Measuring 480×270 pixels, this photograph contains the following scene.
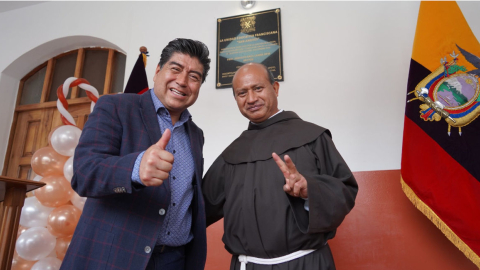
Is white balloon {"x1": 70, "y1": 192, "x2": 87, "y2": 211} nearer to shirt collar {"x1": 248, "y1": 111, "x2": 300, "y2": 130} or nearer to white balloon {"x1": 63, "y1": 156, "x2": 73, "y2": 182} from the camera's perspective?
white balloon {"x1": 63, "y1": 156, "x2": 73, "y2": 182}

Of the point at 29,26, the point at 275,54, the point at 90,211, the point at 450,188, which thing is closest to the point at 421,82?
the point at 450,188

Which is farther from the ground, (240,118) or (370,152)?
(240,118)

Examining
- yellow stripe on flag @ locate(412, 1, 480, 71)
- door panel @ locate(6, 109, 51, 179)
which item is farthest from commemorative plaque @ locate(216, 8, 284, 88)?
door panel @ locate(6, 109, 51, 179)

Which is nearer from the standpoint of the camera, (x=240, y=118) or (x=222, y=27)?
(x=240, y=118)

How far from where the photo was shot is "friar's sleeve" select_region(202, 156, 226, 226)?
1820 millimetres

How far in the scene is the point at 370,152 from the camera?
2.81 metres

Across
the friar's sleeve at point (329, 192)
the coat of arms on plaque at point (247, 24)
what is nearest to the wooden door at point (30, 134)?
the coat of arms on plaque at point (247, 24)

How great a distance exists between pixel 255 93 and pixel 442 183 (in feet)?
4.93

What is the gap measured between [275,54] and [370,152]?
129 cm

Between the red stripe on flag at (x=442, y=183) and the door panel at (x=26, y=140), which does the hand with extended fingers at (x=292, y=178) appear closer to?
the red stripe on flag at (x=442, y=183)

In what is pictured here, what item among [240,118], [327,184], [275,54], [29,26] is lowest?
[327,184]

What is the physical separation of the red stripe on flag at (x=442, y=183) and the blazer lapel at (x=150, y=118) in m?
1.86

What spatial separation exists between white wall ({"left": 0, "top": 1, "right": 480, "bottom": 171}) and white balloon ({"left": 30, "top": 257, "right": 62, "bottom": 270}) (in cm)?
146

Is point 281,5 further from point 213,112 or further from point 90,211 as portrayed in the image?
point 90,211
